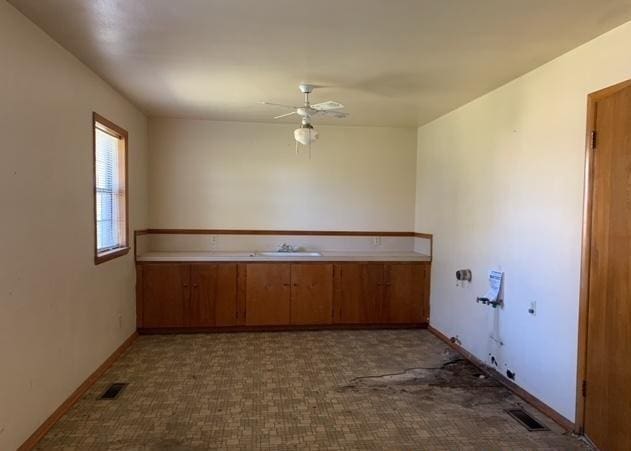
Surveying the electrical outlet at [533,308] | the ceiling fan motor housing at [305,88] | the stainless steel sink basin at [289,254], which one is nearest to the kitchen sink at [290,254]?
the stainless steel sink basin at [289,254]

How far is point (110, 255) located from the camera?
383 cm

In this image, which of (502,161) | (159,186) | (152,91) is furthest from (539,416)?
(159,186)

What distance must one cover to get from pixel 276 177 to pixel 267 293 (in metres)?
1.47

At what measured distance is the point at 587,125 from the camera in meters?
2.72

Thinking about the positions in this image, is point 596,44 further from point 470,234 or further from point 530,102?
point 470,234

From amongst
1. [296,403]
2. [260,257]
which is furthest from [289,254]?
[296,403]

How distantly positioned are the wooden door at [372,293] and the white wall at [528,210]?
2.50ft

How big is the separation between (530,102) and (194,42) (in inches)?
96.0

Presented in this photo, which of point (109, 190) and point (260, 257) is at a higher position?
point (109, 190)

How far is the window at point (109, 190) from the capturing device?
145 inches

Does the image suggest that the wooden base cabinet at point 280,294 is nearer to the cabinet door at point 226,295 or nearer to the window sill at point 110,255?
the cabinet door at point 226,295

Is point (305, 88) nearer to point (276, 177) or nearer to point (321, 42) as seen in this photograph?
point (321, 42)

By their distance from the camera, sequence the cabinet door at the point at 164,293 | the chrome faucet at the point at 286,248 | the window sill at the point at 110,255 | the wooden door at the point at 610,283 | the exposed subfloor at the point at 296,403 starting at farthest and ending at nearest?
the chrome faucet at the point at 286,248 → the cabinet door at the point at 164,293 → the window sill at the point at 110,255 → the exposed subfloor at the point at 296,403 → the wooden door at the point at 610,283

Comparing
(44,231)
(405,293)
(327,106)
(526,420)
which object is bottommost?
(526,420)
